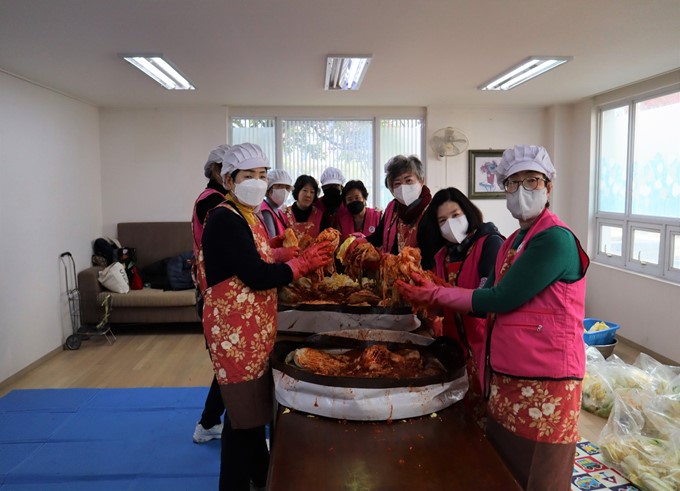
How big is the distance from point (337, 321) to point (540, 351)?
37.2 inches

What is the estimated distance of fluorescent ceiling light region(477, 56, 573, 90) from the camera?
4.08 metres

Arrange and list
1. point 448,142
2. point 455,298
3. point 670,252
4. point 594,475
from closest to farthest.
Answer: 1. point 455,298
2. point 594,475
3. point 670,252
4. point 448,142

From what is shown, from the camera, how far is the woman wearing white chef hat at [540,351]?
1.42 m

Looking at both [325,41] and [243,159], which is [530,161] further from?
[325,41]

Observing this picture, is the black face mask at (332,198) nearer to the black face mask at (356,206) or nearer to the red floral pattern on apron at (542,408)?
→ the black face mask at (356,206)

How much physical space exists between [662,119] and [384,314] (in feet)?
14.0

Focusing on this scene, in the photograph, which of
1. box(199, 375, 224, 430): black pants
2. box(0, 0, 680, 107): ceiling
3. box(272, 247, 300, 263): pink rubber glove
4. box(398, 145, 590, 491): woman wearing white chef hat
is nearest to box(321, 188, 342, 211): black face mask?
box(0, 0, 680, 107): ceiling

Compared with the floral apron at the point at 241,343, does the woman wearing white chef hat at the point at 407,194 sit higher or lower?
higher

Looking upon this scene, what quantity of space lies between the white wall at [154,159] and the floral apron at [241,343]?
15.2 ft

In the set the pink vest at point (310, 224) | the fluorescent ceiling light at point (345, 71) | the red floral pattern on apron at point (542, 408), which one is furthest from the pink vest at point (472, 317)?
the fluorescent ceiling light at point (345, 71)

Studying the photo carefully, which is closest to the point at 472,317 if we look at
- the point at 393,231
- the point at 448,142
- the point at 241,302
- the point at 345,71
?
the point at 241,302

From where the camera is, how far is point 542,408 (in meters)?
1.45

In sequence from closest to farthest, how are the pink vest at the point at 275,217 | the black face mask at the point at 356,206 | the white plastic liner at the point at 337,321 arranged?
the white plastic liner at the point at 337,321 → the pink vest at the point at 275,217 → the black face mask at the point at 356,206

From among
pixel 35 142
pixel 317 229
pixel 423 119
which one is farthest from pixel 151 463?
pixel 423 119
